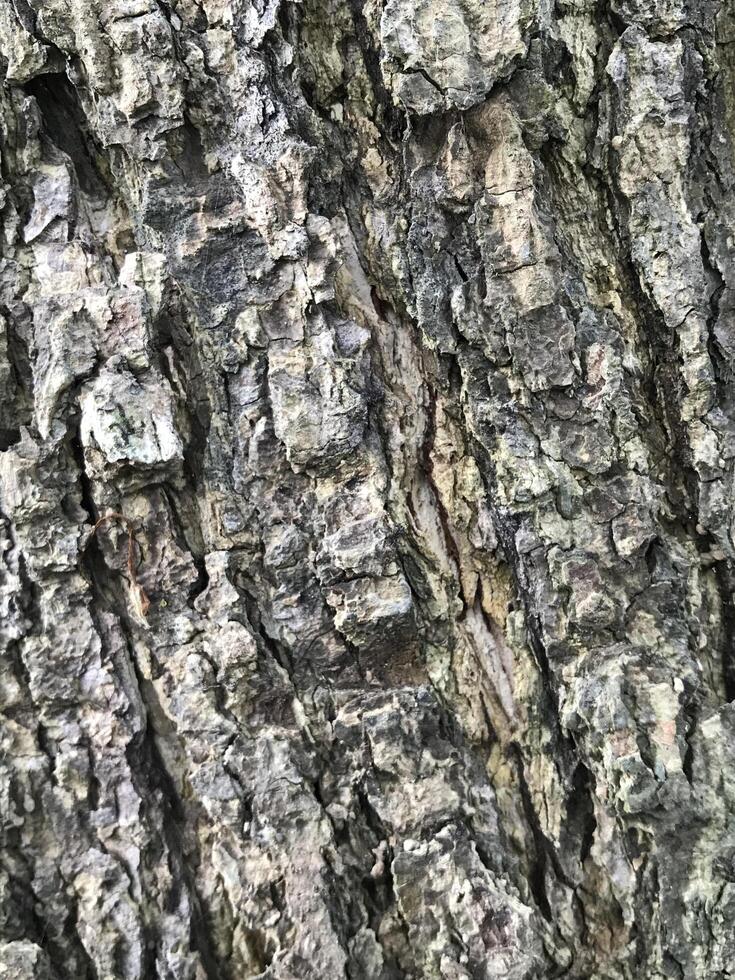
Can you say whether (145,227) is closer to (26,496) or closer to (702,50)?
(26,496)

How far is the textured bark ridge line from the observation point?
1.56 m

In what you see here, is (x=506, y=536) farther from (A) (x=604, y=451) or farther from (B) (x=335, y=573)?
(B) (x=335, y=573)

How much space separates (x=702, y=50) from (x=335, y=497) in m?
1.38

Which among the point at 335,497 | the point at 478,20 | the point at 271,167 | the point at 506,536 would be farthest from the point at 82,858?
the point at 478,20

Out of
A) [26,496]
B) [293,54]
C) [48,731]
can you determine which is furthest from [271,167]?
[48,731]

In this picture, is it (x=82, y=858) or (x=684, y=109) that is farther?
(x=684, y=109)

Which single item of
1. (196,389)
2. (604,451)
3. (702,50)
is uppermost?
(702,50)

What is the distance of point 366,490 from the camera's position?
1.65 metres

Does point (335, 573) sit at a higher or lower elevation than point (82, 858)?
higher

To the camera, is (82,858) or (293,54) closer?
(82,858)

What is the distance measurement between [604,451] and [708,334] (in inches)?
15.2

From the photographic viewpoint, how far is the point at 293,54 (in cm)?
170

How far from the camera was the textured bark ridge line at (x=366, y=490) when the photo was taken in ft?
5.13

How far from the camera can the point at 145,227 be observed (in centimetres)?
172
